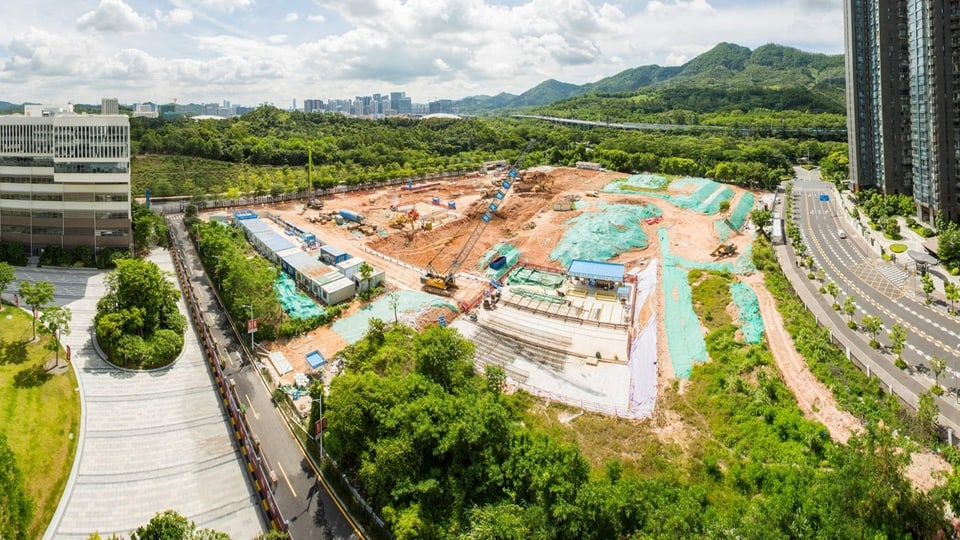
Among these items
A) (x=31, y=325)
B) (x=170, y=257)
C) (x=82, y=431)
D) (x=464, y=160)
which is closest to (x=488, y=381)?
(x=82, y=431)

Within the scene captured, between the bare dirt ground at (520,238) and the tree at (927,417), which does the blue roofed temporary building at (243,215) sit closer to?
the bare dirt ground at (520,238)

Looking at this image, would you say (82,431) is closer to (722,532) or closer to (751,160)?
(722,532)

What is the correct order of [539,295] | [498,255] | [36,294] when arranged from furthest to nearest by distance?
[498,255] → [539,295] → [36,294]

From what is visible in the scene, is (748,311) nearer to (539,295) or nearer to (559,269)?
(539,295)

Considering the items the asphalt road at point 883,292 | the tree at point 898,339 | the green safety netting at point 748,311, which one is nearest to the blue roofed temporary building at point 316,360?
the green safety netting at point 748,311

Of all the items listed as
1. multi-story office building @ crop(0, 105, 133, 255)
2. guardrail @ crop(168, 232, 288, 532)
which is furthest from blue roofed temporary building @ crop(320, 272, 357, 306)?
multi-story office building @ crop(0, 105, 133, 255)

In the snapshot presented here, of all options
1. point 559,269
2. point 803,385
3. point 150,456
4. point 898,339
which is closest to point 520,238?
point 559,269
